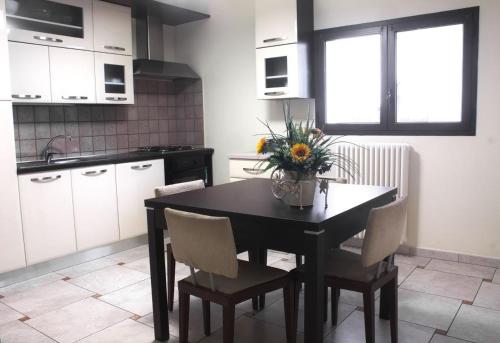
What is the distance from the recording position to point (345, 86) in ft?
14.1

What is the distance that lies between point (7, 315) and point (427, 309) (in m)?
2.66

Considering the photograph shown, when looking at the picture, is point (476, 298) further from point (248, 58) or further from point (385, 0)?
point (248, 58)

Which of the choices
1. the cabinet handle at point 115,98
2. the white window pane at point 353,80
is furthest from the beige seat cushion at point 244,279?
the cabinet handle at point 115,98

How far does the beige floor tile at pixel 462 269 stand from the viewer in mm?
3430

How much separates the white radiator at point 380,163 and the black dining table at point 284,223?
117 centimetres

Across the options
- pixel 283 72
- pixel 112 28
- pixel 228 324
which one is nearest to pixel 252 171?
pixel 283 72

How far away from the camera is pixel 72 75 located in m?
3.95

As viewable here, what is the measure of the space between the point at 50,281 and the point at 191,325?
145cm

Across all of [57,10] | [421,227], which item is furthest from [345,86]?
[57,10]

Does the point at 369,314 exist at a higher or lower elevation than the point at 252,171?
lower

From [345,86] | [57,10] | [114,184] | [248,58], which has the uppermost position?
[57,10]

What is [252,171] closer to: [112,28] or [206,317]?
[112,28]

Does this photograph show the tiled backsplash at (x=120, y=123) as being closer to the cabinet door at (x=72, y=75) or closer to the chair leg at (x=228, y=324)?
the cabinet door at (x=72, y=75)

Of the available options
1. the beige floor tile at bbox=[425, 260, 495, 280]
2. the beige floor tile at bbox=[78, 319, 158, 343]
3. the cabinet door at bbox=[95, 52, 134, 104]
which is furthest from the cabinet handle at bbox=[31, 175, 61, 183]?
the beige floor tile at bbox=[425, 260, 495, 280]
